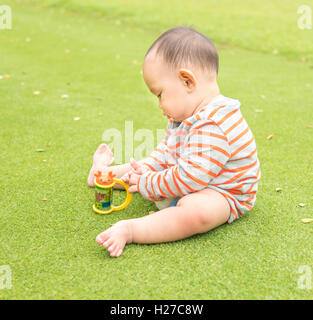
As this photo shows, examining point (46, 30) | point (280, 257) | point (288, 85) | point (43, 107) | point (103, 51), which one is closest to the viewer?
point (280, 257)

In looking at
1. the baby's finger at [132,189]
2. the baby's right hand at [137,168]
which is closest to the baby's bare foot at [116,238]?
the baby's finger at [132,189]

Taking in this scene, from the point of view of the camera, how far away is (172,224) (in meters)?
1.77

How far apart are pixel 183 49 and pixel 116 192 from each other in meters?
0.95

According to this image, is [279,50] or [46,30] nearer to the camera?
[279,50]

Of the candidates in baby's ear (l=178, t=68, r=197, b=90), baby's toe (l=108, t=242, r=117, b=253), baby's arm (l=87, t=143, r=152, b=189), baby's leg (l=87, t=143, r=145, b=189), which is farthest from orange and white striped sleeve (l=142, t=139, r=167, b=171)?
baby's toe (l=108, t=242, r=117, b=253)

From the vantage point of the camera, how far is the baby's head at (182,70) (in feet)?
5.91

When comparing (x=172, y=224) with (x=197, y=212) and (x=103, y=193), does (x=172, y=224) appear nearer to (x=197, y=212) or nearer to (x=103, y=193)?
(x=197, y=212)

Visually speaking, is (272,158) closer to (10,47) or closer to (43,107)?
(43,107)

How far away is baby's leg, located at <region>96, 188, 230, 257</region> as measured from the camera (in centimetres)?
176

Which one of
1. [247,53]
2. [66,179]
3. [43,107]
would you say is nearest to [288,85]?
[247,53]

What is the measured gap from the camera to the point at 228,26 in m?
8.52

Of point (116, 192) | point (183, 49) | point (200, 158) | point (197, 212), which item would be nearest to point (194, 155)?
point (200, 158)

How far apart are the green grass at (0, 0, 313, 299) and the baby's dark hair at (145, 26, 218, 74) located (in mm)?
821

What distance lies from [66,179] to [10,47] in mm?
4812
